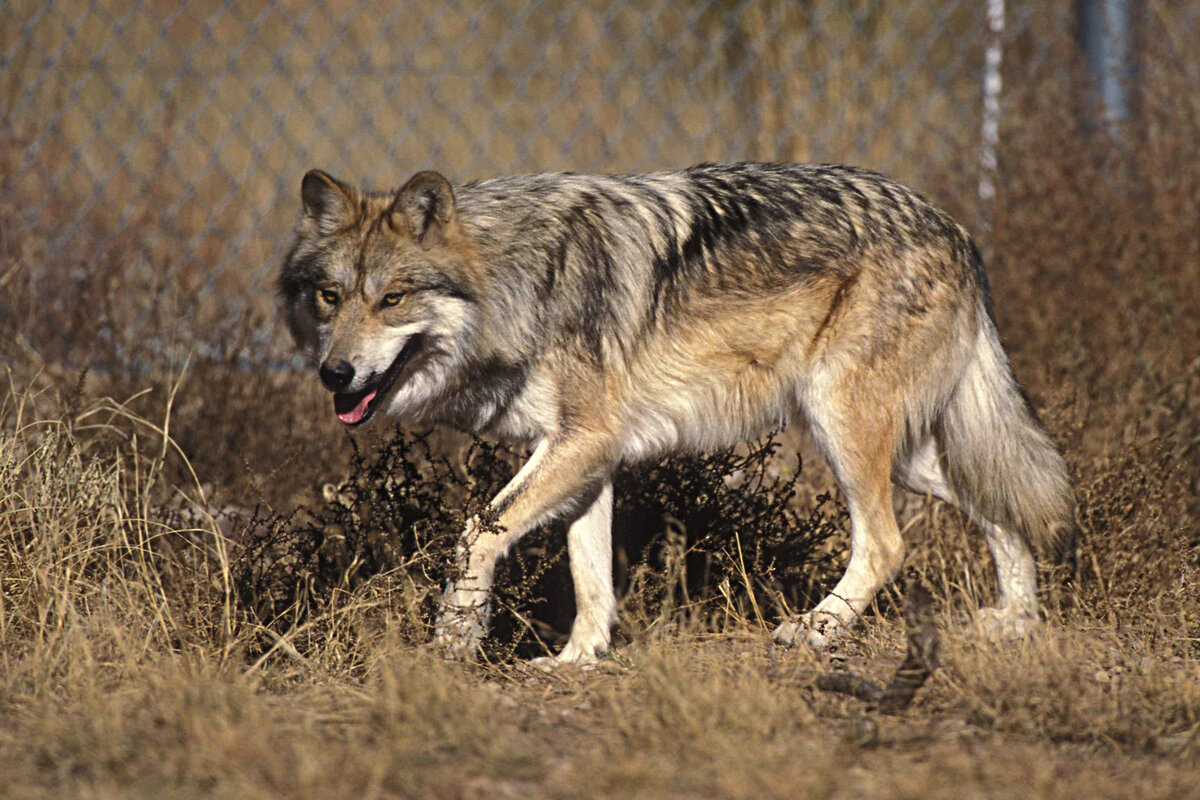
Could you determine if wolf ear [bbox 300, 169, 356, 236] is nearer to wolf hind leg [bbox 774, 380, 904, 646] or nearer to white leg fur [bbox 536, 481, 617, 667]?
white leg fur [bbox 536, 481, 617, 667]

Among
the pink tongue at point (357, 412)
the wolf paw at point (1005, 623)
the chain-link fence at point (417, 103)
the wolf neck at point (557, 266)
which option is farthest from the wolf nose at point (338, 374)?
the chain-link fence at point (417, 103)

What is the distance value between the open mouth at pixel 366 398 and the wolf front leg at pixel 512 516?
43 centimetres

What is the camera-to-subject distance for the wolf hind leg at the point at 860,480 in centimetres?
388

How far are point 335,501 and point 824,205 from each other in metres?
1.82

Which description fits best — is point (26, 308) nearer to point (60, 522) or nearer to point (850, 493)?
Answer: point (60, 522)

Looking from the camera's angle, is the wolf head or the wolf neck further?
the wolf neck

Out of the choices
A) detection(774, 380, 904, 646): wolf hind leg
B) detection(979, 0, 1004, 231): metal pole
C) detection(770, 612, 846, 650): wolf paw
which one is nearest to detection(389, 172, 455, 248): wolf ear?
detection(774, 380, 904, 646): wolf hind leg

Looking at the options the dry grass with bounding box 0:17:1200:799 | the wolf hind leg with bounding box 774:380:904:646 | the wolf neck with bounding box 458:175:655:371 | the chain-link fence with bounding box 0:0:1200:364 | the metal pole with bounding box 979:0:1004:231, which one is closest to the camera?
the dry grass with bounding box 0:17:1200:799

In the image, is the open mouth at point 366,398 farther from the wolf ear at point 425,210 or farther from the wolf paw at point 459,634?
the wolf paw at point 459,634

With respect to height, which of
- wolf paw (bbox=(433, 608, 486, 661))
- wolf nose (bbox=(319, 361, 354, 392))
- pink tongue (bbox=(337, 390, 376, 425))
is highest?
wolf nose (bbox=(319, 361, 354, 392))

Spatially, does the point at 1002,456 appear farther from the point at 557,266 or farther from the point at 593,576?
the point at 557,266

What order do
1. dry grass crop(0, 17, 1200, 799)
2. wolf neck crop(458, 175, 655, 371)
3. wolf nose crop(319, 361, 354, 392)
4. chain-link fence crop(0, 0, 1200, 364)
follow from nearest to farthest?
dry grass crop(0, 17, 1200, 799)
wolf nose crop(319, 361, 354, 392)
wolf neck crop(458, 175, 655, 371)
chain-link fence crop(0, 0, 1200, 364)

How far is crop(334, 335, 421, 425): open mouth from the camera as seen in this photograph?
3.46 metres

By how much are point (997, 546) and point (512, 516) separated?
64.7 inches
